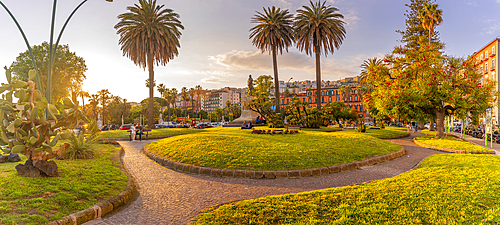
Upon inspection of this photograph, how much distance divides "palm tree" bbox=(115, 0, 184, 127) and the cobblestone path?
27.0 meters

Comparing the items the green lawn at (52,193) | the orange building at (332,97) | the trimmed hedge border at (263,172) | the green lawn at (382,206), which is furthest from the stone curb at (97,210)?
the orange building at (332,97)

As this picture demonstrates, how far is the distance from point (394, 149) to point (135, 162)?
567 inches

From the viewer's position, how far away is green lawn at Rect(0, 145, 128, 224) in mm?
4543

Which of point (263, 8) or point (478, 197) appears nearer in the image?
point (478, 197)

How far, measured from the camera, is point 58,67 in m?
34.7

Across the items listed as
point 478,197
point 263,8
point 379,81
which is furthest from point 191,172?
point 263,8

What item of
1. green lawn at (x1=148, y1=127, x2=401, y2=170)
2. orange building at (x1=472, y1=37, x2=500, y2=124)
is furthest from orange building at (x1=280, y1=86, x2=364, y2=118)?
green lawn at (x1=148, y1=127, x2=401, y2=170)

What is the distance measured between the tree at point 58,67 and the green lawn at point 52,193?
32098 millimetres

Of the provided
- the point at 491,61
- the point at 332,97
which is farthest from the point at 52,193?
the point at 332,97

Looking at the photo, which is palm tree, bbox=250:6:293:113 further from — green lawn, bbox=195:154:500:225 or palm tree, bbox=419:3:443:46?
green lawn, bbox=195:154:500:225

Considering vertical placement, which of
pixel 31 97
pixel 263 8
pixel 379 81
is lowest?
pixel 31 97

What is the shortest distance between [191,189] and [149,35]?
2981cm

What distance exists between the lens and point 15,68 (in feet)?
108

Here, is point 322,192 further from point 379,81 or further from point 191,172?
point 379,81
